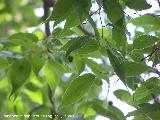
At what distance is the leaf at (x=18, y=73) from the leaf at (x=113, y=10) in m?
0.50

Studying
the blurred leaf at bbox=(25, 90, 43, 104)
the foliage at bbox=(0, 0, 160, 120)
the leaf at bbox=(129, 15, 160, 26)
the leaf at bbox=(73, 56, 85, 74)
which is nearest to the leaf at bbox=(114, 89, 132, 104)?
the foliage at bbox=(0, 0, 160, 120)

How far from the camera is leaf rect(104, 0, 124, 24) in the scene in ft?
3.16

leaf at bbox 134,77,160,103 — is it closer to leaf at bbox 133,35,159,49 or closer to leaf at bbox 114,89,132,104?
leaf at bbox 133,35,159,49

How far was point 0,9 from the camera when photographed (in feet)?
10.6

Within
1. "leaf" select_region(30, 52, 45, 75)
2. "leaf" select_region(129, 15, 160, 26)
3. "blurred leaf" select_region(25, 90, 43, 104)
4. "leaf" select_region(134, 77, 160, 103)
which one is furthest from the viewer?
"blurred leaf" select_region(25, 90, 43, 104)

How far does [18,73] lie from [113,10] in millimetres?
531

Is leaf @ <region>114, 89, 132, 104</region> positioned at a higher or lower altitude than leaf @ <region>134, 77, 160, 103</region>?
lower

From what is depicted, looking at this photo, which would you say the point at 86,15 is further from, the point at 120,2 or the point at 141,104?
the point at 141,104

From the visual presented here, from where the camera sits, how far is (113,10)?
3.18ft

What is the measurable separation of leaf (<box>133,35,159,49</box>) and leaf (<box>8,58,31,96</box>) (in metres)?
0.44

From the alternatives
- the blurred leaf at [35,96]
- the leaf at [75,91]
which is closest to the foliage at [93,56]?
the leaf at [75,91]

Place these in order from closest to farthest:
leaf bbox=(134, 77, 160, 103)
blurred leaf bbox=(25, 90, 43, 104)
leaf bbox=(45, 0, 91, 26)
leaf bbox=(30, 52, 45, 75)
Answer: leaf bbox=(45, 0, 91, 26)
leaf bbox=(134, 77, 160, 103)
leaf bbox=(30, 52, 45, 75)
blurred leaf bbox=(25, 90, 43, 104)

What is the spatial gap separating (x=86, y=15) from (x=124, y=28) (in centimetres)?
12

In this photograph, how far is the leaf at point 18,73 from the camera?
1.36 metres
